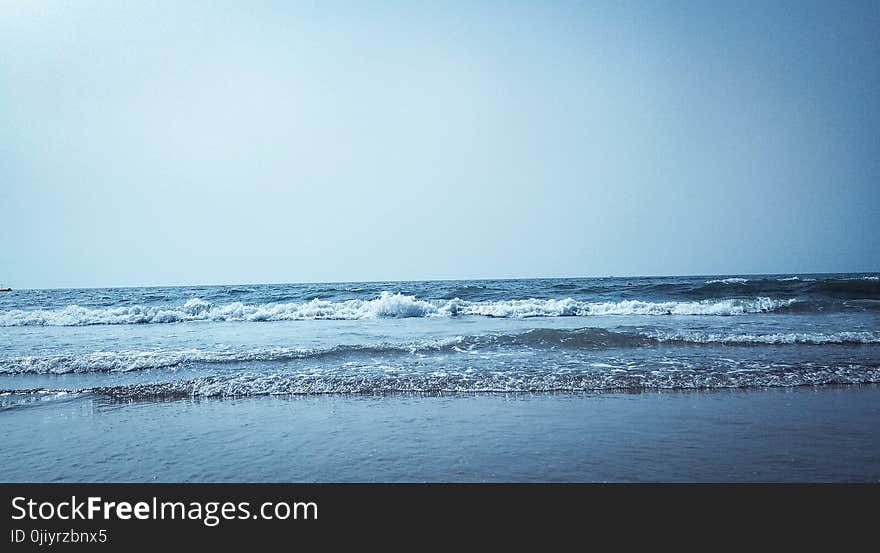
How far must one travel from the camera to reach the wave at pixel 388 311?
21.5 meters

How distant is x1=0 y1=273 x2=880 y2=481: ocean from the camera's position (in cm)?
428

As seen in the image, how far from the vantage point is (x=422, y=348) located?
11.2 meters

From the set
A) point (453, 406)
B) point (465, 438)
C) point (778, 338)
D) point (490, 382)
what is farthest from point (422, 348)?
point (778, 338)

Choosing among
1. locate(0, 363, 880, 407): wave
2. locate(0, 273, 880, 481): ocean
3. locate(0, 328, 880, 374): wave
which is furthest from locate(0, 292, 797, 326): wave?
locate(0, 363, 880, 407): wave

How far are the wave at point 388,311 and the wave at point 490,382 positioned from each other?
43.7 feet

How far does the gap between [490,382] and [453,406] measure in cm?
146

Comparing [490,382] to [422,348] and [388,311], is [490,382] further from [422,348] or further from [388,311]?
[388,311]

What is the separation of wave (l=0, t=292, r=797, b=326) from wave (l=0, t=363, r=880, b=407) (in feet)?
43.7

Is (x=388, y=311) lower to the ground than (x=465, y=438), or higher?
higher
